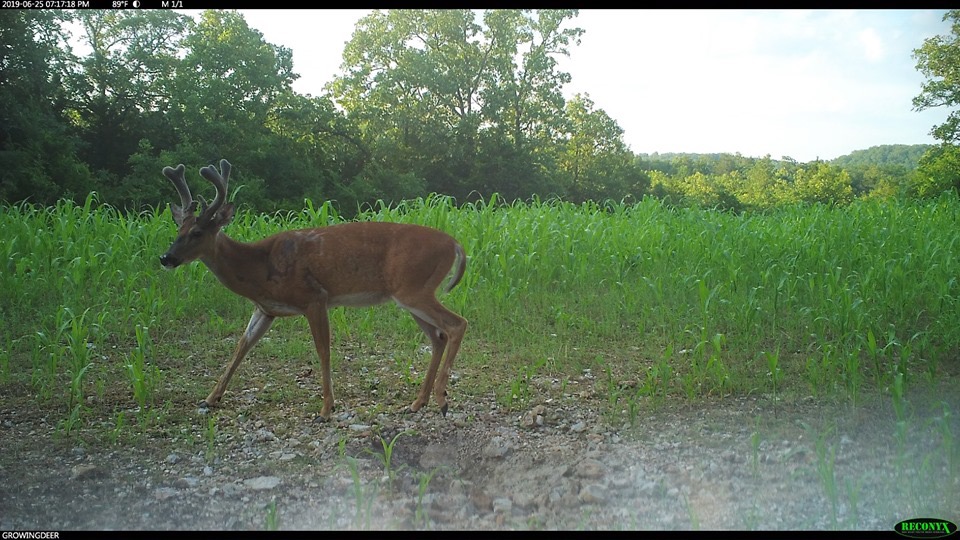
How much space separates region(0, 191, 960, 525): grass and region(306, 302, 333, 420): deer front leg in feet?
0.47

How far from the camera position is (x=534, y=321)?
13.2 ft

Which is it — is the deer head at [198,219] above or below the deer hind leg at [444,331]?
above

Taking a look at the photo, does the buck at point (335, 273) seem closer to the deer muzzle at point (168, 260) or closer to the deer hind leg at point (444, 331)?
the deer hind leg at point (444, 331)

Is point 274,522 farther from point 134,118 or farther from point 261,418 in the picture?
point 134,118

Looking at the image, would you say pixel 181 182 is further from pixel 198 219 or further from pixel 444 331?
pixel 444 331

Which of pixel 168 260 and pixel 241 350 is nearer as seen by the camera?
pixel 168 260

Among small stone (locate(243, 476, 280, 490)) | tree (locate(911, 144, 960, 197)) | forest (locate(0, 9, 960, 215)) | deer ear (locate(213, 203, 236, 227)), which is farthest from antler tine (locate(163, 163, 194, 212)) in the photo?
tree (locate(911, 144, 960, 197))

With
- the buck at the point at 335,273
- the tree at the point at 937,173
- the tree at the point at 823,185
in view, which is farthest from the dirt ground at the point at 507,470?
the tree at the point at 823,185

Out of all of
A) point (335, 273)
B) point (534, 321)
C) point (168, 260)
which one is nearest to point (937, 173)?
point (534, 321)

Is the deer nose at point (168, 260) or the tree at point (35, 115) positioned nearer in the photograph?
the deer nose at point (168, 260)

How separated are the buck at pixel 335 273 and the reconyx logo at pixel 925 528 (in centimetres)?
152

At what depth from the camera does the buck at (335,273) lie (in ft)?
9.95

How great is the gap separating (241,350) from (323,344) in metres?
0.35

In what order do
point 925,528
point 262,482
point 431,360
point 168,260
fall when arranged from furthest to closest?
point 431,360
point 168,260
point 262,482
point 925,528
